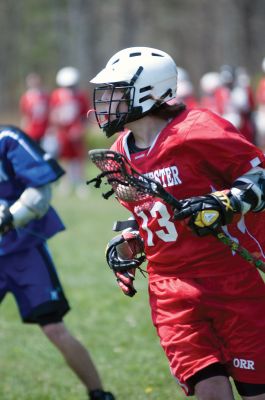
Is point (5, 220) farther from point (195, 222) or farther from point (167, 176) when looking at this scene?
point (195, 222)

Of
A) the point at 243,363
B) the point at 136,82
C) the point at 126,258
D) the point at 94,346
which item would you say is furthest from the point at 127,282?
the point at 94,346

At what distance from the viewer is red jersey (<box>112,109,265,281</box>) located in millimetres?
3889

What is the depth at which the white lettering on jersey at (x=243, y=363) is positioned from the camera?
12.9 ft

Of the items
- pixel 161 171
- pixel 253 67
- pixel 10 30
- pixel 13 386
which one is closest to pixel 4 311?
pixel 13 386

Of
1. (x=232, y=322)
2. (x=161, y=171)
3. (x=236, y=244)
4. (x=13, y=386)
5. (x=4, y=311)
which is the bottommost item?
(x=4, y=311)

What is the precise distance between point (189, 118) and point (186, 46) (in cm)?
4147

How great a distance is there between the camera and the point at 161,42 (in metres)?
44.7

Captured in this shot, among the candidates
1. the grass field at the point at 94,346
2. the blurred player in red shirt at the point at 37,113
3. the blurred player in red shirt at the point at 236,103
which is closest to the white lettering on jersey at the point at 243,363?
the grass field at the point at 94,346

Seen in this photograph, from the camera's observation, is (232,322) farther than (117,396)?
No

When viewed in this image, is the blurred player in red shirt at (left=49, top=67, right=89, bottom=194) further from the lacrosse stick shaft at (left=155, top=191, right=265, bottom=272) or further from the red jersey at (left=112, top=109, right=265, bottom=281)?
the lacrosse stick shaft at (left=155, top=191, right=265, bottom=272)

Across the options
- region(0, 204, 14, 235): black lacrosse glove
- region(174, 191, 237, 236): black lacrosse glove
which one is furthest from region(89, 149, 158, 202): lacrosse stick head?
region(0, 204, 14, 235): black lacrosse glove

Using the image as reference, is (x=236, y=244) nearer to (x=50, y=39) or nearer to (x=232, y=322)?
(x=232, y=322)

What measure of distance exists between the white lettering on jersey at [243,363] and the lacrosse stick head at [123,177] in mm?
767

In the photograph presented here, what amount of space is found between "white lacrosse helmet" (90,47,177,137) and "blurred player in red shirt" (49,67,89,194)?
43.5 ft
